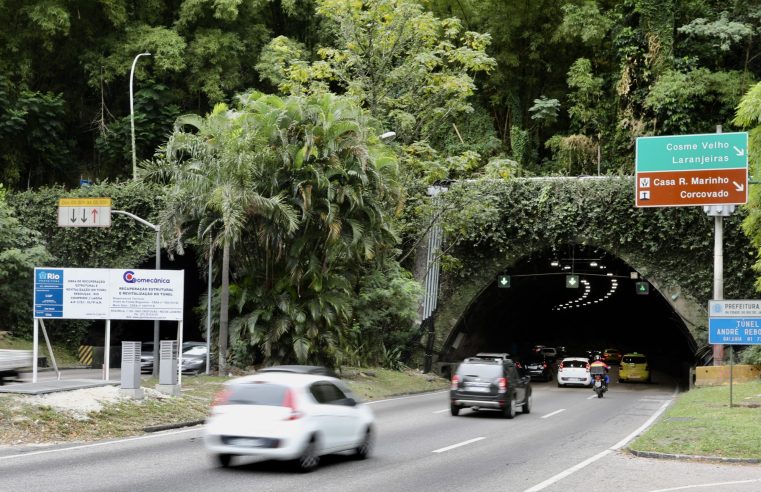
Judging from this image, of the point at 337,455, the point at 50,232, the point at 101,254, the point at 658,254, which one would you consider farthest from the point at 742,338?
the point at 50,232

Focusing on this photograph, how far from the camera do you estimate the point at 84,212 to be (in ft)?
116

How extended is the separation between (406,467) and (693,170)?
22.6 meters

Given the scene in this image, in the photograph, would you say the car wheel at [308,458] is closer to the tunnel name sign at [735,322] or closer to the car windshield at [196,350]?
the tunnel name sign at [735,322]

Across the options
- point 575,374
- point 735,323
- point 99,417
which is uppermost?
point 735,323

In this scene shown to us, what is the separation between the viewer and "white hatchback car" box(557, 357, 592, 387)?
4472cm

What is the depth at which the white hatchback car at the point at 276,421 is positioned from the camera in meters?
13.8

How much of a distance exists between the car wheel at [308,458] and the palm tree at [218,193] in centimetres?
1663

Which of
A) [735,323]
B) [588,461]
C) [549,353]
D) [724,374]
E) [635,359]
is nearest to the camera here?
[588,461]

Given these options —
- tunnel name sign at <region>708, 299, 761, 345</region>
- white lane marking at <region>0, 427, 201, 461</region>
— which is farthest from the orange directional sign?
white lane marking at <region>0, 427, 201, 461</region>

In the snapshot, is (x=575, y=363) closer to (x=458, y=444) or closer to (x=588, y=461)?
(x=458, y=444)

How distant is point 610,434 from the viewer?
842 inches

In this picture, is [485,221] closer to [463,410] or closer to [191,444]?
[463,410]

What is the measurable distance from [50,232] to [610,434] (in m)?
36.1

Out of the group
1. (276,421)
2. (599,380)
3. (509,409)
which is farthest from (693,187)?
(276,421)
